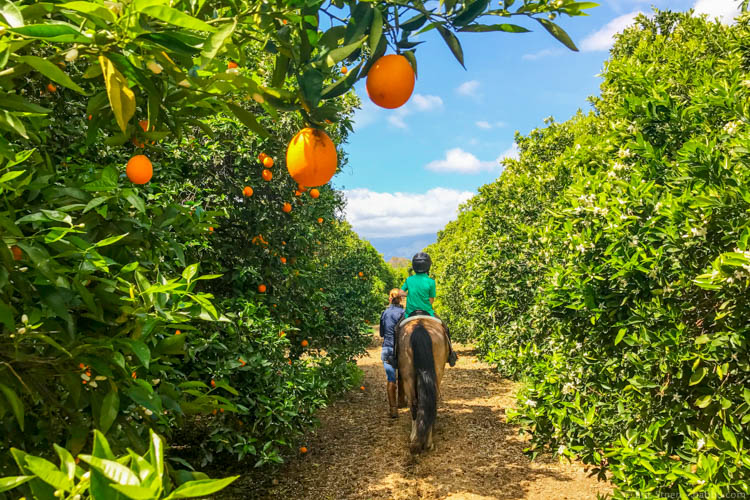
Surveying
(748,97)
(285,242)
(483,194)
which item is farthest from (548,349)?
(483,194)

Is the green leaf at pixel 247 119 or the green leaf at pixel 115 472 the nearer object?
the green leaf at pixel 115 472

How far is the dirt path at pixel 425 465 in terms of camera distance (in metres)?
4.75

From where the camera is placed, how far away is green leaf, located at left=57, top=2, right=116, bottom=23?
35.4 inches

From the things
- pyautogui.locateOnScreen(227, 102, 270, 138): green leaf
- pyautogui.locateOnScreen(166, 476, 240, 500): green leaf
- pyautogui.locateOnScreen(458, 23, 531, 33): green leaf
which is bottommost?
pyautogui.locateOnScreen(166, 476, 240, 500): green leaf

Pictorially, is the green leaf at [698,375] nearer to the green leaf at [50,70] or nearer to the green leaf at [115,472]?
the green leaf at [115,472]

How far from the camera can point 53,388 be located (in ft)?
6.07

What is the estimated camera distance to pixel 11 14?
0.97 metres

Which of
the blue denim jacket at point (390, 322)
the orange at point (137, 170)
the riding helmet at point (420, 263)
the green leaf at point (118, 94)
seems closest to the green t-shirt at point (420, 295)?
the riding helmet at point (420, 263)

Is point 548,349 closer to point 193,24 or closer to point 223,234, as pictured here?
point 223,234

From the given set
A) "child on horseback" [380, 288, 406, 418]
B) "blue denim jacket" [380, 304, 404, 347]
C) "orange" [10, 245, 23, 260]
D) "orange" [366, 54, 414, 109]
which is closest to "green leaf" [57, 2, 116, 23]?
"orange" [366, 54, 414, 109]

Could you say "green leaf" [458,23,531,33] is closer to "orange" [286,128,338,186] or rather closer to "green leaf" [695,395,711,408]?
"orange" [286,128,338,186]

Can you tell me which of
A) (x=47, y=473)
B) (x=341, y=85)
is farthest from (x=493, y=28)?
(x=47, y=473)

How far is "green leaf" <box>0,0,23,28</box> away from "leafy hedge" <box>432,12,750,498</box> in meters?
2.71

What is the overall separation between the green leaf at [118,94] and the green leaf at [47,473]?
0.67 meters
